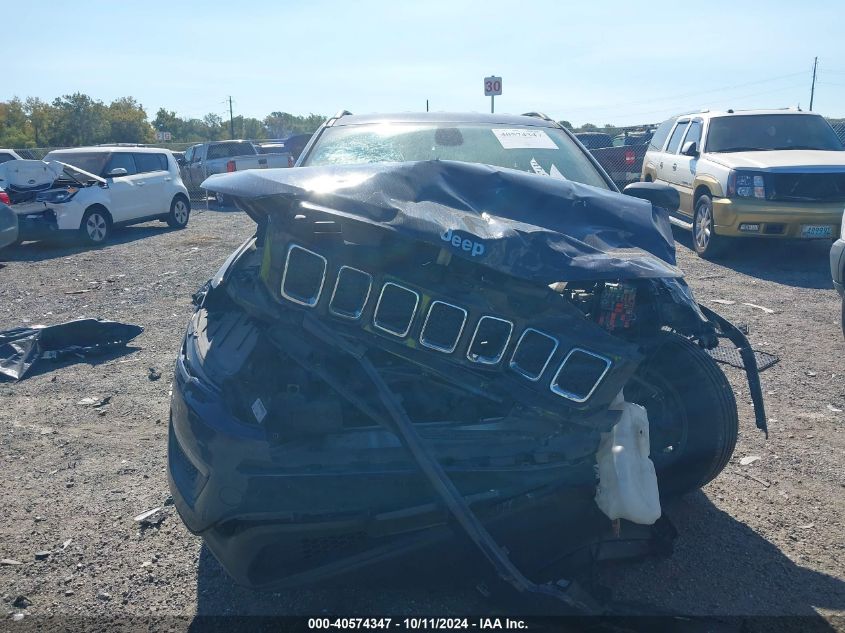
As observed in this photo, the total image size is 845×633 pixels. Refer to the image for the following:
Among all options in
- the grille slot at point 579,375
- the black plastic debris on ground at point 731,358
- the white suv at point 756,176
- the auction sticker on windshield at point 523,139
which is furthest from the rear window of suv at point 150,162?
the grille slot at point 579,375

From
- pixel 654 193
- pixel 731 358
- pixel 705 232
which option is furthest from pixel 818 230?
pixel 731 358

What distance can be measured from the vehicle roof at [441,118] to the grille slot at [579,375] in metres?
2.75

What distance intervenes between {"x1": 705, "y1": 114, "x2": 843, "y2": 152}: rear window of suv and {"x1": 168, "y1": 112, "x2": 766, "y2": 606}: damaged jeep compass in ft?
27.9

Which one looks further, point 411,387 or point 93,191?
point 93,191

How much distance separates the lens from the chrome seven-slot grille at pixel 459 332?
101 inches

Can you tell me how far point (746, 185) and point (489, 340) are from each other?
7.98 m

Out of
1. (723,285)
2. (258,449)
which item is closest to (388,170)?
(258,449)

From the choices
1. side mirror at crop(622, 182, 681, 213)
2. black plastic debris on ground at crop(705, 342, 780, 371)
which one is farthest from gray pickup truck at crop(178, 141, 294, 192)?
black plastic debris on ground at crop(705, 342, 780, 371)

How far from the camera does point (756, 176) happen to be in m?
9.35

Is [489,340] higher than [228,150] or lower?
lower

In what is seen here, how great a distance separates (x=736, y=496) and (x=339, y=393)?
2284mm

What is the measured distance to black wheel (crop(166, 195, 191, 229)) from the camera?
15.1m

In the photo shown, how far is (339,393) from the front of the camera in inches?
104

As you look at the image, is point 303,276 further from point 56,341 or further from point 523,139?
point 56,341
